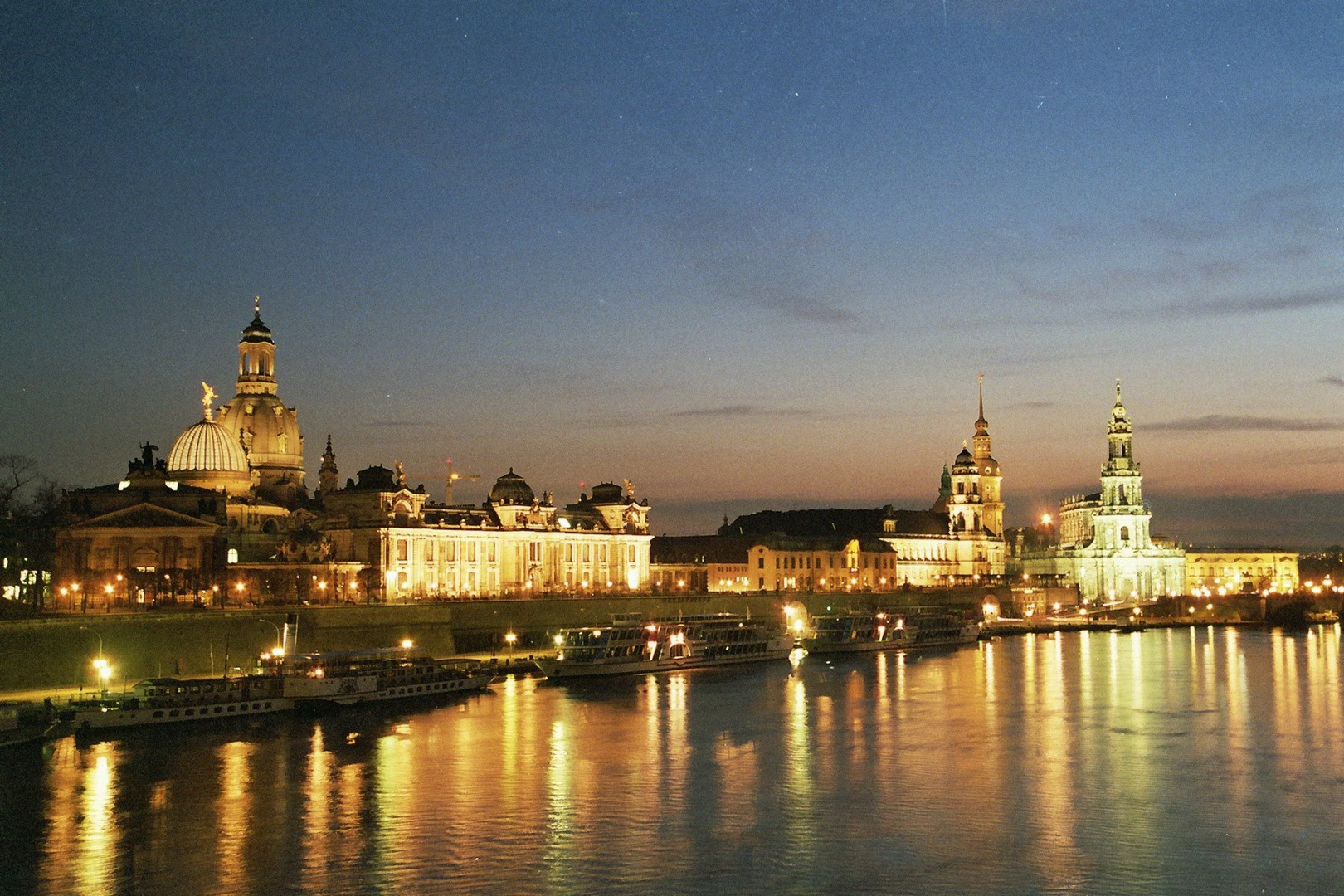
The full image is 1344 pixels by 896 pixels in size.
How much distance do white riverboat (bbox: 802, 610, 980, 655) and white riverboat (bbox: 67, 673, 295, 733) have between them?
2366 inches

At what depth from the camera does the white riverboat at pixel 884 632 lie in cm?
12719

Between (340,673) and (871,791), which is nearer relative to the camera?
(871,791)

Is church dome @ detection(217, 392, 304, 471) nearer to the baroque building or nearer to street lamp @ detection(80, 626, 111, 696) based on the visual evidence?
the baroque building

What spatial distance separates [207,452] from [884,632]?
59.9 m

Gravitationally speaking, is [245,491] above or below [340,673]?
above

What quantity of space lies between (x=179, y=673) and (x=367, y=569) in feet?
120

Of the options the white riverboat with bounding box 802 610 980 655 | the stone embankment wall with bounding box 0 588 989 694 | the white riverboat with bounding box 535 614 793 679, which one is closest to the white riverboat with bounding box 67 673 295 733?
the stone embankment wall with bounding box 0 588 989 694

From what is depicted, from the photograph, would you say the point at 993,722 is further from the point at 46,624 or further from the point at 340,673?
the point at 46,624

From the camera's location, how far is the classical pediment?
333 feet

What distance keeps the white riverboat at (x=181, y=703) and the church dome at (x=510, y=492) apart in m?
58.6

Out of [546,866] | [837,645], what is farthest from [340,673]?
[837,645]

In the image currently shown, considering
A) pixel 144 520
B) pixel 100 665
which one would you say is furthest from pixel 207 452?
pixel 100 665

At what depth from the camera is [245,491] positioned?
4867 inches

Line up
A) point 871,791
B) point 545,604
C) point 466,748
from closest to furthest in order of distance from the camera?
point 871,791
point 466,748
point 545,604
